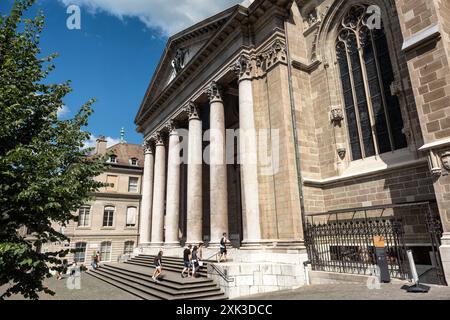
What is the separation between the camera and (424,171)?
34.7 feet

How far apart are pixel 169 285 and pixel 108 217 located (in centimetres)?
2618

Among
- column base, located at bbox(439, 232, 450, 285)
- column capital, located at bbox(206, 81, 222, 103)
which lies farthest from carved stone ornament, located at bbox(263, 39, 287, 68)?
column base, located at bbox(439, 232, 450, 285)

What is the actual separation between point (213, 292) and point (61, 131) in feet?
25.6

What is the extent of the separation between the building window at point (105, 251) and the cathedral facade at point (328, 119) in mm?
21819

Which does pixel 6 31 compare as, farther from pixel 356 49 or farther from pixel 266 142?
pixel 356 49

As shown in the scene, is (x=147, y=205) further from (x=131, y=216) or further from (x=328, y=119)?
(x=328, y=119)

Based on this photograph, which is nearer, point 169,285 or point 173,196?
point 169,285

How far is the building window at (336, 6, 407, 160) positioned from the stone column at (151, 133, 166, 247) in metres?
15.4

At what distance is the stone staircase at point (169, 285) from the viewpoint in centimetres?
1126

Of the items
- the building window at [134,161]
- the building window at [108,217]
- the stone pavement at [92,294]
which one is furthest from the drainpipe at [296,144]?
the building window at [134,161]

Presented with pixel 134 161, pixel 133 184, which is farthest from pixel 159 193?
pixel 134 161

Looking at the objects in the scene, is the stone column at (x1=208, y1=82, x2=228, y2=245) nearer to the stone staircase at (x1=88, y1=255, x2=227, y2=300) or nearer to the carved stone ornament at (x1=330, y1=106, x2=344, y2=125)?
the stone staircase at (x1=88, y1=255, x2=227, y2=300)

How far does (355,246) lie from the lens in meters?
10.7

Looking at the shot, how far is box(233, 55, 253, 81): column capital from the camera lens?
15516 millimetres
